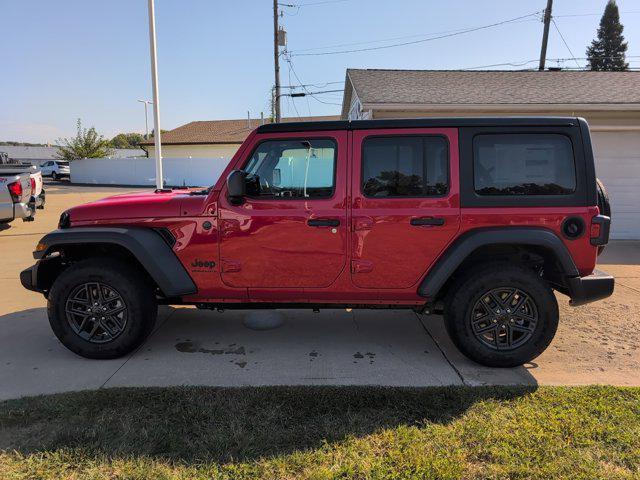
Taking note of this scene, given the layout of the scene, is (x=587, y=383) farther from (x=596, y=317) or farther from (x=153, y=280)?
(x=153, y=280)

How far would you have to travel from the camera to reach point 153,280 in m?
3.95

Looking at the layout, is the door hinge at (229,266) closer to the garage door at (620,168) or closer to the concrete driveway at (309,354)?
the concrete driveway at (309,354)

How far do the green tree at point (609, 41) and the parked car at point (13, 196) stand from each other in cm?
5053

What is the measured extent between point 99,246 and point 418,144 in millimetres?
2845

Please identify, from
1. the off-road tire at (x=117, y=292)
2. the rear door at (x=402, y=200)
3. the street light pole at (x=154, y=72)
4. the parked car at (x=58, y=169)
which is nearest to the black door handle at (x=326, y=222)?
the rear door at (x=402, y=200)

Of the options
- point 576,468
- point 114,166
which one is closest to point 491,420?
point 576,468

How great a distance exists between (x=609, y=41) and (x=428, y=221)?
5416 cm

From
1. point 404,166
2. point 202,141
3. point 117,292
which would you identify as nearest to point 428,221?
point 404,166

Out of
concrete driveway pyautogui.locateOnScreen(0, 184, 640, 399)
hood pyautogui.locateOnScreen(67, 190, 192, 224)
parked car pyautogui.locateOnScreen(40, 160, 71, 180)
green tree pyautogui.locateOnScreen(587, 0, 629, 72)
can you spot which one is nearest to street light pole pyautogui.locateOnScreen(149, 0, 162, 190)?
concrete driveway pyautogui.locateOnScreen(0, 184, 640, 399)

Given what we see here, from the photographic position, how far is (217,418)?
2.94 metres

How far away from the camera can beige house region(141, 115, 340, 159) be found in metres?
36.3

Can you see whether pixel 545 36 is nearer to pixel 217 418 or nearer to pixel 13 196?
pixel 13 196

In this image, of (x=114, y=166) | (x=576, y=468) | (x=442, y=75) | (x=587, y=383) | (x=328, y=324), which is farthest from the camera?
(x=114, y=166)

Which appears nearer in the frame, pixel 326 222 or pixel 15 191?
pixel 326 222
